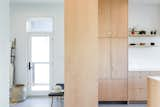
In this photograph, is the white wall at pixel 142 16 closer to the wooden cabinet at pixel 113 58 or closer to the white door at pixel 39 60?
the wooden cabinet at pixel 113 58

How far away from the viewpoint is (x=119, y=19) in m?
6.10

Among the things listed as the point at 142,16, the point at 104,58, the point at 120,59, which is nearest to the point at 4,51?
the point at 104,58

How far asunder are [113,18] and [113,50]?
901 mm

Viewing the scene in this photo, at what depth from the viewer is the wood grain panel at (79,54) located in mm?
3514

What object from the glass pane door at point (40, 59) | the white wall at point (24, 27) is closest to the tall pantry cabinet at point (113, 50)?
the white wall at point (24, 27)

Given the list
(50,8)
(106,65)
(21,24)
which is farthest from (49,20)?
(106,65)

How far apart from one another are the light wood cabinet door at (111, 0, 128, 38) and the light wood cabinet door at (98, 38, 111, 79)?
328 millimetres

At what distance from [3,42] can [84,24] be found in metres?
1.38

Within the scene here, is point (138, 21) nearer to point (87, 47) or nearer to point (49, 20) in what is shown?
point (49, 20)

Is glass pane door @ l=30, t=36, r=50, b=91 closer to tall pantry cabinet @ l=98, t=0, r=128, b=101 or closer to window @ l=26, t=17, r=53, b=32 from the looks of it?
window @ l=26, t=17, r=53, b=32

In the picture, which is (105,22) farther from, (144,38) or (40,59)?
(40,59)

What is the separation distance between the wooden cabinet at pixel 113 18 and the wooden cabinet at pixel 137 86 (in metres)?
1.15

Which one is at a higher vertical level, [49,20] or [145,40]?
[49,20]

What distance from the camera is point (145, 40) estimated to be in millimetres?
6793
